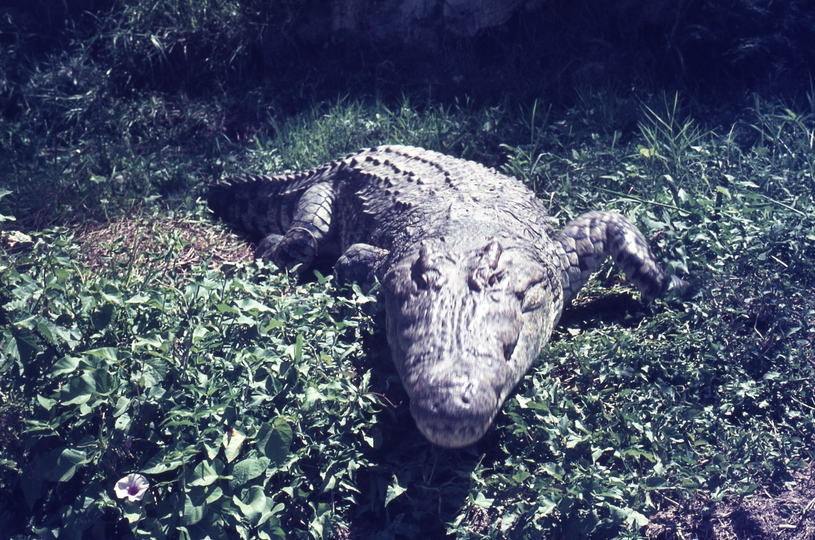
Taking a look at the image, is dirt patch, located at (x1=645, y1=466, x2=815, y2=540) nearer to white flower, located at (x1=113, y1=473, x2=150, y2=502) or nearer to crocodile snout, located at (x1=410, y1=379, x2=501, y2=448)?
crocodile snout, located at (x1=410, y1=379, x2=501, y2=448)

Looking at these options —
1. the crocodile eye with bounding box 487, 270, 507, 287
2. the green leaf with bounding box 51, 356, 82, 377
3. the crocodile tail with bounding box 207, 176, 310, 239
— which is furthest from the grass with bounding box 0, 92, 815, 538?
the crocodile tail with bounding box 207, 176, 310, 239

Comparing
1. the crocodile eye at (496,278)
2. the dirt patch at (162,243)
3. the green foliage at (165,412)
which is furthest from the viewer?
the dirt patch at (162,243)

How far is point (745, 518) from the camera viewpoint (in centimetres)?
253

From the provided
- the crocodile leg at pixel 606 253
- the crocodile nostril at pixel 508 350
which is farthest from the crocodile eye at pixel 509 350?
the crocodile leg at pixel 606 253

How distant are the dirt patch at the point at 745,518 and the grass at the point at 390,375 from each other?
0.06 ft

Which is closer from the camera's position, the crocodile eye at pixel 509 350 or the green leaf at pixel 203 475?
the green leaf at pixel 203 475

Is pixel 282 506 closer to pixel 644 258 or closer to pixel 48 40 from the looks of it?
pixel 644 258

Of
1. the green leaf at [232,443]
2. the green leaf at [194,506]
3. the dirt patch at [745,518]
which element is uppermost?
the green leaf at [232,443]

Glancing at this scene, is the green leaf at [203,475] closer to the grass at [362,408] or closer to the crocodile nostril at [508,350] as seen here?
the grass at [362,408]

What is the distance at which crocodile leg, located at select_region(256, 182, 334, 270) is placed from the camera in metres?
4.51

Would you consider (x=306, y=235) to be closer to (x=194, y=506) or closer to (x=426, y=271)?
(x=426, y=271)

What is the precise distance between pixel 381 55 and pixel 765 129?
3447 millimetres

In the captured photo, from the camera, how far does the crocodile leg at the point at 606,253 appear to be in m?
3.69

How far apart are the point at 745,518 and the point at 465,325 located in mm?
1273
